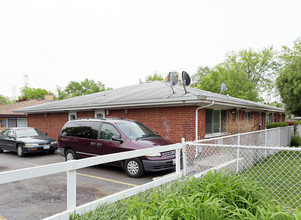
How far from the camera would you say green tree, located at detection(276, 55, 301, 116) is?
14.1 m

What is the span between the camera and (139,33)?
19703 mm

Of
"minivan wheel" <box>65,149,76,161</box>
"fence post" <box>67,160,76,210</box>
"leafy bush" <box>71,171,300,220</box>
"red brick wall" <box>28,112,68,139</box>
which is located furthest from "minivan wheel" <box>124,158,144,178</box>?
"red brick wall" <box>28,112,68,139</box>

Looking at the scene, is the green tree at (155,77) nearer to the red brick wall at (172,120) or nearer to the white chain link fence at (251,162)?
the red brick wall at (172,120)

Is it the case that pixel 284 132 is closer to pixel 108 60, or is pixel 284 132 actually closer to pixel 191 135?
pixel 191 135

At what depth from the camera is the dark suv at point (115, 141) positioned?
6.46 m

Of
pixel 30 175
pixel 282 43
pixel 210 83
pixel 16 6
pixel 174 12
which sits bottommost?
pixel 30 175

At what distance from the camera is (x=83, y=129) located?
26.8 feet

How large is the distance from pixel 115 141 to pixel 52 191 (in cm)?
236

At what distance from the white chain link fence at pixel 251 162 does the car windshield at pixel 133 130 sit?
1.90m

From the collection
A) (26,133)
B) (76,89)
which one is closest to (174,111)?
(26,133)

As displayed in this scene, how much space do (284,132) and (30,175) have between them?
12842 millimetres

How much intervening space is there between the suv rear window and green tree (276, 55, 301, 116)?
43.1ft

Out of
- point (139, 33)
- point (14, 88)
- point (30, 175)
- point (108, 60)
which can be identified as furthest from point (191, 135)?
point (14, 88)

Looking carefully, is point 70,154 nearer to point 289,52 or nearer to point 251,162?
point 251,162
